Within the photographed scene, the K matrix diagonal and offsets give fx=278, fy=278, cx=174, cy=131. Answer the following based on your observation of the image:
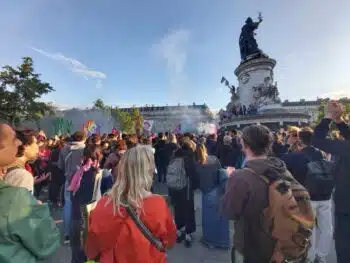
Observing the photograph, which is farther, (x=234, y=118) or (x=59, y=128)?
(x=234, y=118)

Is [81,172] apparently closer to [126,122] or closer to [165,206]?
[165,206]

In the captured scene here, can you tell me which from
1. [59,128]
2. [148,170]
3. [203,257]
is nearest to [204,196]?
[203,257]

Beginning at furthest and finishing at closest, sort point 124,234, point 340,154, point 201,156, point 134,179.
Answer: point 201,156, point 340,154, point 134,179, point 124,234

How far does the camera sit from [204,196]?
5.59 metres

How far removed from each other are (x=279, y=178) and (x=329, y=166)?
256 centimetres

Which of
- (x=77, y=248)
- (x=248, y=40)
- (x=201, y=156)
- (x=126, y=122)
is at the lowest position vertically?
(x=77, y=248)

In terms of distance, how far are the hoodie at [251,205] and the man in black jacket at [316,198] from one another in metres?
2.13

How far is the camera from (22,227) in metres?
1.59

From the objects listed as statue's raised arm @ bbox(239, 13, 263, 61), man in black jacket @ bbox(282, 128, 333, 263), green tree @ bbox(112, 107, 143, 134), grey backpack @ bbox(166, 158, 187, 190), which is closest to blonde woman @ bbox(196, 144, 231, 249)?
grey backpack @ bbox(166, 158, 187, 190)

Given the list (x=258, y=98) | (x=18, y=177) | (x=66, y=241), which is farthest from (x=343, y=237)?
(x=258, y=98)

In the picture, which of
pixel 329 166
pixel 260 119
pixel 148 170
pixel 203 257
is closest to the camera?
pixel 148 170

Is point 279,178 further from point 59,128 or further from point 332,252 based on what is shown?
point 59,128

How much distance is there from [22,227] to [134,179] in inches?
36.5

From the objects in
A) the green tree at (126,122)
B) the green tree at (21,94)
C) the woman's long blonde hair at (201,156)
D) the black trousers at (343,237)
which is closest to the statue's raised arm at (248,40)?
the green tree at (126,122)
